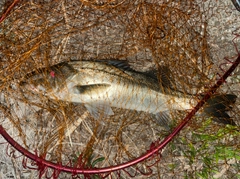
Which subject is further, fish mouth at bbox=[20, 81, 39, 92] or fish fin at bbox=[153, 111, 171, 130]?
fish fin at bbox=[153, 111, 171, 130]

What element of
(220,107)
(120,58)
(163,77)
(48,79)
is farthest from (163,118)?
(48,79)

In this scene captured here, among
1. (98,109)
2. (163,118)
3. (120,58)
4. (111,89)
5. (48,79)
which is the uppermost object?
(120,58)

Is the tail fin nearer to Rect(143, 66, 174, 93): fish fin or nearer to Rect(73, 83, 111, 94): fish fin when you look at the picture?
Rect(143, 66, 174, 93): fish fin

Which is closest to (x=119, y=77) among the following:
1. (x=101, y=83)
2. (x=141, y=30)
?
(x=101, y=83)

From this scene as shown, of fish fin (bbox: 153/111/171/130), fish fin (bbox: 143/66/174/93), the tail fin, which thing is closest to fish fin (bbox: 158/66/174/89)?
fish fin (bbox: 143/66/174/93)

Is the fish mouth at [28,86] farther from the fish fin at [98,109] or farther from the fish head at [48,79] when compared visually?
the fish fin at [98,109]

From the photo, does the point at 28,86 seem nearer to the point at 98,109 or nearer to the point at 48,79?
the point at 48,79

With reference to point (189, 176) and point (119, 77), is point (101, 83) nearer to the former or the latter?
point (119, 77)

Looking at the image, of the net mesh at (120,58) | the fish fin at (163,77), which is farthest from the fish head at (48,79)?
the fish fin at (163,77)
